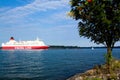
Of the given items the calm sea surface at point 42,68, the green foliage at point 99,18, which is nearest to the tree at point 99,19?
the green foliage at point 99,18

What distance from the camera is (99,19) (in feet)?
109

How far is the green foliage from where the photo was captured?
109 ft

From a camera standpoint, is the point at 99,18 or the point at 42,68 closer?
the point at 99,18

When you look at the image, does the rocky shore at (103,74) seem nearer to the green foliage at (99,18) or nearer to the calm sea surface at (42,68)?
the green foliage at (99,18)

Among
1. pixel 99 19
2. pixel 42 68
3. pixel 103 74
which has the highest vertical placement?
pixel 99 19

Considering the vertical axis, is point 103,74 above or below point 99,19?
below

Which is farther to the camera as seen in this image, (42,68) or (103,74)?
(42,68)

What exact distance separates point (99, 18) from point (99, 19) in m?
0.16

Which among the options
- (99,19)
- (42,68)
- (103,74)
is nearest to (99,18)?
(99,19)

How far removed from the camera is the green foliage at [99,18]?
33.2m

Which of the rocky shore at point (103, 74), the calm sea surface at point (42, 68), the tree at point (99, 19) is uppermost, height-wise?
the tree at point (99, 19)

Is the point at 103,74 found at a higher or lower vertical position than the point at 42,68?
higher

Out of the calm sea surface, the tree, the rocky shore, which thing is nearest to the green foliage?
the tree

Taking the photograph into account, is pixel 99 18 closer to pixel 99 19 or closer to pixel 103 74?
pixel 99 19
